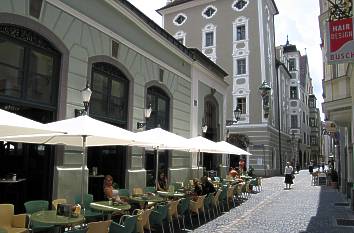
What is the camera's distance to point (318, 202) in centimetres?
1723

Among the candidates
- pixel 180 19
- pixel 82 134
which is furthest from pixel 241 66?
pixel 82 134

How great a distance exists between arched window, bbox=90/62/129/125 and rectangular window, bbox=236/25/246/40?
83.7 ft

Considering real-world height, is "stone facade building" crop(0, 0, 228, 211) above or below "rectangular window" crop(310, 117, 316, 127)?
below

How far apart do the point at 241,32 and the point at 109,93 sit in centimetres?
2690

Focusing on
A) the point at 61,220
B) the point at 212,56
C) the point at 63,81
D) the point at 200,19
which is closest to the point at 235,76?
the point at 212,56

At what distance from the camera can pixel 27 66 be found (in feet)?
32.9

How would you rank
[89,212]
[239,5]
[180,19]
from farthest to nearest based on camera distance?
1. [180,19]
2. [239,5]
3. [89,212]

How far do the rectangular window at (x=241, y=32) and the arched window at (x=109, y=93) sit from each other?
2552 centimetres

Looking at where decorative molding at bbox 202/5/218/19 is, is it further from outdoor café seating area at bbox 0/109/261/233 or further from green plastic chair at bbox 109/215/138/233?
green plastic chair at bbox 109/215/138/233

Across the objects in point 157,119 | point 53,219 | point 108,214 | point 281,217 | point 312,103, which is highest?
point 312,103

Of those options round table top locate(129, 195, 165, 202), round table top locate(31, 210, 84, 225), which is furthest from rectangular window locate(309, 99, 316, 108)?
round table top locate(31, 210, 84, 225)

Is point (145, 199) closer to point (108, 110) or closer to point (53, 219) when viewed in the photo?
point (53, 219)

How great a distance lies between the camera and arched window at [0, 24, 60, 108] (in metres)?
9.34

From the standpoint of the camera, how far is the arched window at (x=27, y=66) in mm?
9344
